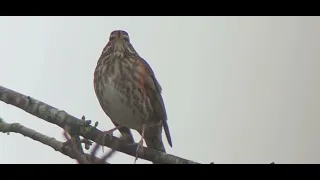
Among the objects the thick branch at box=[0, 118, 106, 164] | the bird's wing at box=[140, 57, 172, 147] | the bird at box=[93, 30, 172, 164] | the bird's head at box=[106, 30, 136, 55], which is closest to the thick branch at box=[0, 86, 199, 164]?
the thick branch at box=[0, 118, 106, 164]

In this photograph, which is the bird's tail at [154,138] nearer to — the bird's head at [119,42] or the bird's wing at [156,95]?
the bird's wing at [156,95]

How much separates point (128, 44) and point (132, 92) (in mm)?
541

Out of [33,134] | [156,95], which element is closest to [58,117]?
[33,134]

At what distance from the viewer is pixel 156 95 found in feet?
15.7

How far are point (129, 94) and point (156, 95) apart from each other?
282 mm

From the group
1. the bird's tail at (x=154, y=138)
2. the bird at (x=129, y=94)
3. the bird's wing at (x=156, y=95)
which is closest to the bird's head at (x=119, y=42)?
the bird at (x=129, y=94)

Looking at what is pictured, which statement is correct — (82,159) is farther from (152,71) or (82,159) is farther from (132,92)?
(152,71)

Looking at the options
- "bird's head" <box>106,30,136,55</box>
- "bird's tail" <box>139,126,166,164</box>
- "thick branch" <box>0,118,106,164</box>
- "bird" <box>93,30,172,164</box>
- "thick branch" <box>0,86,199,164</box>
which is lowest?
"thick branch" <box>0,118,106,164</box>

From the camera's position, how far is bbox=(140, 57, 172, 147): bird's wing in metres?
4.70

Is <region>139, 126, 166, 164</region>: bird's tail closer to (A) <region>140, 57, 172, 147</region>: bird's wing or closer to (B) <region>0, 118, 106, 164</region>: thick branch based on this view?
(A) <region>140, 57, 172, 147</region>: bird's wing

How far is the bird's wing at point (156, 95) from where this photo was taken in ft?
15.4
